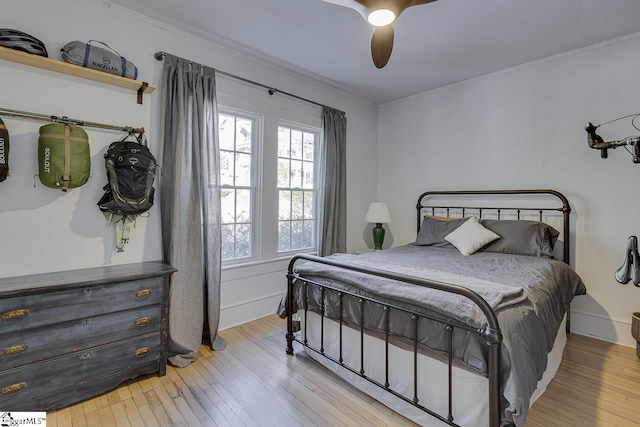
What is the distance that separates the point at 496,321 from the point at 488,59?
2.90 metres

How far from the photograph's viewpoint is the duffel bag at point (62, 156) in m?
1.98

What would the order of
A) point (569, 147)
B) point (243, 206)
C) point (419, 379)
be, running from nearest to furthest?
point (419, 379) < point (569, 147) < point (243, 206)

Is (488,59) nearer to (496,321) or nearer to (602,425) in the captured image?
(496,321)

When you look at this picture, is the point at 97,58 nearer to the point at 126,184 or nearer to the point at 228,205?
the point at 126,184

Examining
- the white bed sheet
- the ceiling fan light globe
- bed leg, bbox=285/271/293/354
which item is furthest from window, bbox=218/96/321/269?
the ceiling fan light globe

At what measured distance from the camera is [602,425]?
176cm

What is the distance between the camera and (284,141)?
142 inches

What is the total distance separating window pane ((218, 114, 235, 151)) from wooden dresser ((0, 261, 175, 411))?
1.39m

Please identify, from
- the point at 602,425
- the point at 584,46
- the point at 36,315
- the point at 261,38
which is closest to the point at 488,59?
the point at 584,46

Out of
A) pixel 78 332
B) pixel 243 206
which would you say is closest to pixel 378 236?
pixel 243 206

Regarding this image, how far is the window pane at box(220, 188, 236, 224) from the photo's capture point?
3.12m

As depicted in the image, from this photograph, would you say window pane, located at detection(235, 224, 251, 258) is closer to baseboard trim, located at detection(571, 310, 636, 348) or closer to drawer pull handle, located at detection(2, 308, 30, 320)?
drawer pull handle, located at detection(2, 308, 30, 320)

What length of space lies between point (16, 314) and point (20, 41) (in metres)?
1.60

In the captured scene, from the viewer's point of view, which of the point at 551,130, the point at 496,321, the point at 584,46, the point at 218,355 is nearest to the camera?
the point at 496,321
